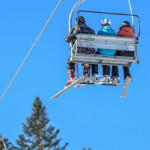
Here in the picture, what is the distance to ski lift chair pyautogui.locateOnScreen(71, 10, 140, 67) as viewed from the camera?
17.4 meters

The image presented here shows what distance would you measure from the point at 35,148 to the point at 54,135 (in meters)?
4.83

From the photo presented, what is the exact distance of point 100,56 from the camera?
1758 cm

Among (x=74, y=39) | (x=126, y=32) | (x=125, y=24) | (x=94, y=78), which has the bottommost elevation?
(x=94, y=78)

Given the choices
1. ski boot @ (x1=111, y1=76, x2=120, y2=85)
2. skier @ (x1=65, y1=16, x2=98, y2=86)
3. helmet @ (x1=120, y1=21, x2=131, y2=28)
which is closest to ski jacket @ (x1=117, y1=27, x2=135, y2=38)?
helmet @ (x1=120, y1=21, x2=131, y2=28)

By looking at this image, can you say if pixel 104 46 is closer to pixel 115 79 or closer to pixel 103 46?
pixel 103 46

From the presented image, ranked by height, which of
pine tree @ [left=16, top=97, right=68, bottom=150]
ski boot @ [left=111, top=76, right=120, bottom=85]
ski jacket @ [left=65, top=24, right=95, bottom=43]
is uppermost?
pine tree @ [left=16, top=97, right=68, bottom=150]

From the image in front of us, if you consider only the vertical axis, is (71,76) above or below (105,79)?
above

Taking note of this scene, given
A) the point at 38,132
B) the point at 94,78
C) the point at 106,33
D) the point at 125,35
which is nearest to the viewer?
the point at 106,33

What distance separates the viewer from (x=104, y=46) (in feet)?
57.3

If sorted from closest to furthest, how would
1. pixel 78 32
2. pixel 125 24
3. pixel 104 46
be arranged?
pixel 104 46 < pixel 78 32 < pixel 125 24

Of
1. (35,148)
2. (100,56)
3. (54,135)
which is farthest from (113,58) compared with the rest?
(54,135)

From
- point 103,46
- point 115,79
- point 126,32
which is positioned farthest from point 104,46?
point 115,79

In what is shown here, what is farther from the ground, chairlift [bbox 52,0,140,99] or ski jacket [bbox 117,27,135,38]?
ski jacket [bbox 117,27,135,38]

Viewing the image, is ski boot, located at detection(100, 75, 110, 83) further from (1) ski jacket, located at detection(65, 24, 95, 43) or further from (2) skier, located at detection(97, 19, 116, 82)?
(1) ski jacket, located at detection(65, 24, 95, 43)
